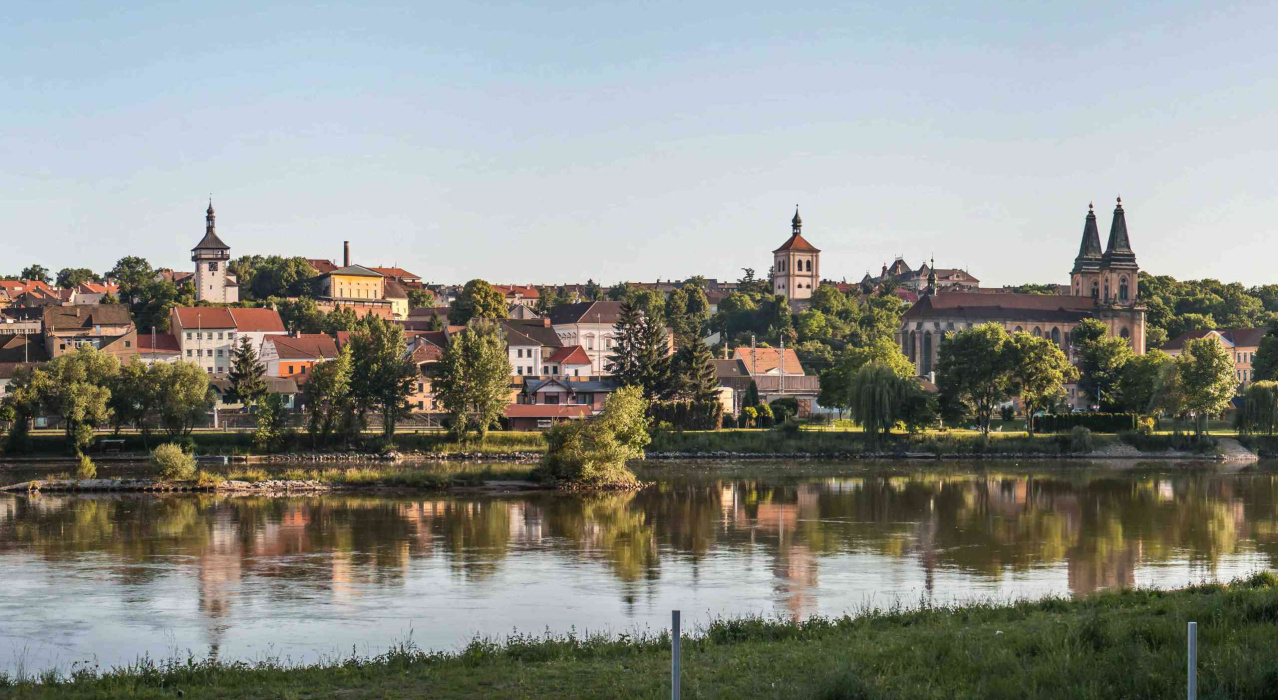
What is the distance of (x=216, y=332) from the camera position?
105m

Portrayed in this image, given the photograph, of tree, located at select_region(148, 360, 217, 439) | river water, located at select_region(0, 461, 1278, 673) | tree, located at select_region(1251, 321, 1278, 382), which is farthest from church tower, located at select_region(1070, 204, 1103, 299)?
tree, located at select_region(148, 360, 217, 439)

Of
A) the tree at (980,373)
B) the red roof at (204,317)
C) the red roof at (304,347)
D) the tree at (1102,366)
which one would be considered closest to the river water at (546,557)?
the tree at (980,373)

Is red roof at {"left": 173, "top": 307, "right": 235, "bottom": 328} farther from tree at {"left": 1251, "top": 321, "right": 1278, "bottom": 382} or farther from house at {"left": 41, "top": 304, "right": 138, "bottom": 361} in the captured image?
tree at {"left": 1251, "top": 321, "right": 1278, "bottom": 382}

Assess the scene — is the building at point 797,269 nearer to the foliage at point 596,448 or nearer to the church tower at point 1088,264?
the church tower at point 1088,264

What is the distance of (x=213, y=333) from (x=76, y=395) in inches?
1649

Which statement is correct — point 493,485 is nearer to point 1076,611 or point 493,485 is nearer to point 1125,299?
point 1076,611

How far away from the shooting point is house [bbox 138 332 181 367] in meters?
101

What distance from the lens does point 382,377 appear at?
69.2 metres

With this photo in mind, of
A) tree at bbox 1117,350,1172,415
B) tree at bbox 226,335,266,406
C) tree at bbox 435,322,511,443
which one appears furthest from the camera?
tree at bbox 226,335,266,406

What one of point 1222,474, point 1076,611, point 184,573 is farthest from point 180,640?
point 1222,474

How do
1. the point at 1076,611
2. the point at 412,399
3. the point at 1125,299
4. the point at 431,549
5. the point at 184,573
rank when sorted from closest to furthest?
1. the point at 1076,611
2. the point at 184,573
3. the point at 431,549
4. the point at 412,399
5. the point at 1125,299

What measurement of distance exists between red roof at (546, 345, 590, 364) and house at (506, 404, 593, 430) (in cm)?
2282

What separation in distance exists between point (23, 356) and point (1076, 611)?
88540 mm

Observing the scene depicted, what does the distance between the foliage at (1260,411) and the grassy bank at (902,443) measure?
8.37ft
